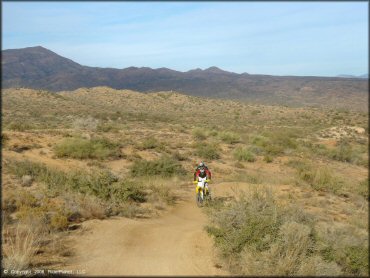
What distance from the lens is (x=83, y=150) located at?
2119cm

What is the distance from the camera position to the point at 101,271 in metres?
7.03

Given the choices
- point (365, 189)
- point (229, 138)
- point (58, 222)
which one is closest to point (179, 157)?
point (229, 138)

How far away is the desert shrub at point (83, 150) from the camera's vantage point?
2075 centimetres

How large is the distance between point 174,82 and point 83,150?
448 ft

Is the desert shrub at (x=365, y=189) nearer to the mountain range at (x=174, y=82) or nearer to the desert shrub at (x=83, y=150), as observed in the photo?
the desert shrub at (x=83, y=150)

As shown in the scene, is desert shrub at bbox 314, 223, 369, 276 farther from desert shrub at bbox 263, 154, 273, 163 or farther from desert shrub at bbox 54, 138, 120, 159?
desert shrub at bbox 263, 154, 273, 163

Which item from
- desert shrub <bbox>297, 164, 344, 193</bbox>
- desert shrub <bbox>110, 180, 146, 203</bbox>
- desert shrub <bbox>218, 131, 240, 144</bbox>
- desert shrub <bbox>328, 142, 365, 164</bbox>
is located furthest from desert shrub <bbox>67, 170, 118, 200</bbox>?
desert shrub <bbox>218, 131, 240, 144</bbox>

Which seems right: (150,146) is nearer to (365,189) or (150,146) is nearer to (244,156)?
(244,156)

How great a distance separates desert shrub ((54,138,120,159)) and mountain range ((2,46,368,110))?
81.2 m

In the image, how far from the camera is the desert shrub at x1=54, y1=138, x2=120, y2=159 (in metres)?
20.8

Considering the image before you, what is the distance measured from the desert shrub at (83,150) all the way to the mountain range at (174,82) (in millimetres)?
81186

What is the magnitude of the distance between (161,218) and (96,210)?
2056 mm

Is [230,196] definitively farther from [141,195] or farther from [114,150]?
[114,150]

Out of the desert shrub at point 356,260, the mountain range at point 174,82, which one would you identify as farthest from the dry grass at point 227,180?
the mountain range at point 174,82
